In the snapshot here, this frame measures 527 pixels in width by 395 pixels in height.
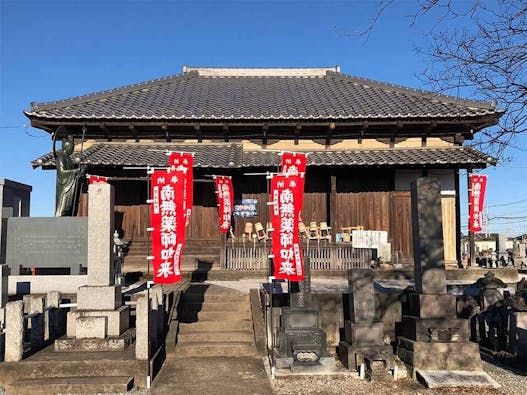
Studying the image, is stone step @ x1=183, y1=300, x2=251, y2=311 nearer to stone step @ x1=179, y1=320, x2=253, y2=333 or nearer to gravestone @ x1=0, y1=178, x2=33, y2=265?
stone step @ x1=179, y1=320, x2=253, y2=333

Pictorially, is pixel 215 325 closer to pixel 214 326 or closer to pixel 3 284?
pixel 214 326

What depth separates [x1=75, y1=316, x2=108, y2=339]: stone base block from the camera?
314 inches

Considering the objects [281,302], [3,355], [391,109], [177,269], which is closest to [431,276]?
[281,302]

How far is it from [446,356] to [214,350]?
4.33 meters

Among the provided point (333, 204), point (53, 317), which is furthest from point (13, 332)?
point (333, 204)

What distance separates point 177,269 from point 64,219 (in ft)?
16.9

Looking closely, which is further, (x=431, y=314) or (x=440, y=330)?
(x=431, y=314)

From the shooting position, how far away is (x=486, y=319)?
30.3 ft

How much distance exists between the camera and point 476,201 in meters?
15.9

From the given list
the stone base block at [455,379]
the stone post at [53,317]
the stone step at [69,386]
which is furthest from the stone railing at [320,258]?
the stone step at [69,386]

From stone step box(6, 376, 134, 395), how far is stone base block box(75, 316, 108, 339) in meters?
1.17

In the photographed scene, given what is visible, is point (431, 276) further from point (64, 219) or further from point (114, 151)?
point (114, 151)

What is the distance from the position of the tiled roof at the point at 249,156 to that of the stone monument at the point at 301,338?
7480mm

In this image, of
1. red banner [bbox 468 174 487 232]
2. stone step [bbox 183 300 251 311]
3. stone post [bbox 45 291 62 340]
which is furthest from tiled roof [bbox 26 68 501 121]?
stone post [bbox 45 291 62 340]
